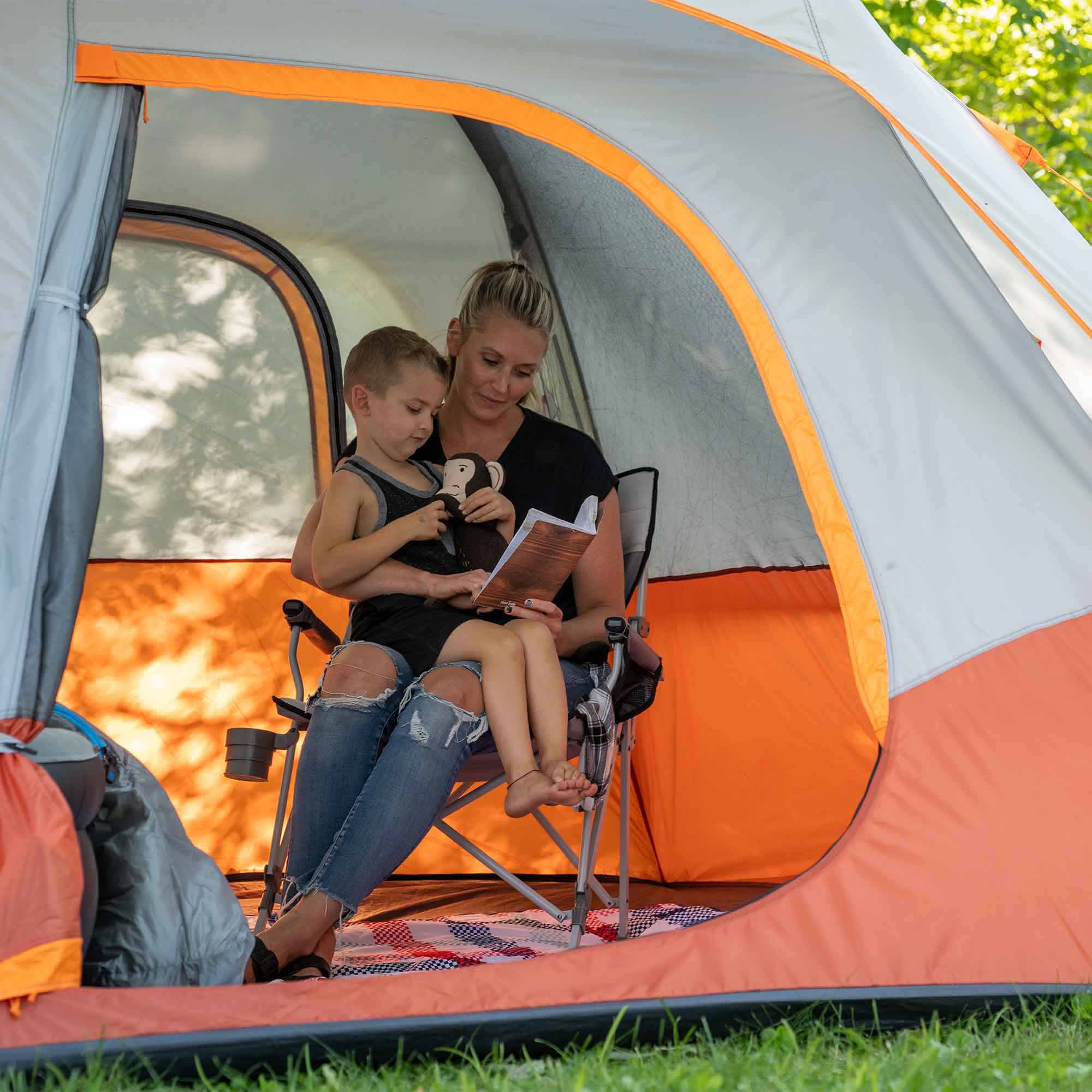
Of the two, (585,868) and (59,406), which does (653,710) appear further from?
(59,406)

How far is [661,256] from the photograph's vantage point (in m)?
2.91

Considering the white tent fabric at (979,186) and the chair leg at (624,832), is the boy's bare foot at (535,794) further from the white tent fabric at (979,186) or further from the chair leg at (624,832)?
the white tent fabric at (979,186)

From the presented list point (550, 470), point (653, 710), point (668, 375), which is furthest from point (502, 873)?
point (668, 375)

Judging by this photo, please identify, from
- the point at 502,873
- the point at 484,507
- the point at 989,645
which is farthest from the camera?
the point at 484,507

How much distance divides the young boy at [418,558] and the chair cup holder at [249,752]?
0.27 metres

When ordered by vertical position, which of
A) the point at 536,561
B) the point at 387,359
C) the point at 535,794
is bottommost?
the point at 535,794

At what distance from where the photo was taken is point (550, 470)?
270 cm

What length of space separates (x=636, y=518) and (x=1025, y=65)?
6298 mm

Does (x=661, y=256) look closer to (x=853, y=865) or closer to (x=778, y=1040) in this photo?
(x=853, y=865)

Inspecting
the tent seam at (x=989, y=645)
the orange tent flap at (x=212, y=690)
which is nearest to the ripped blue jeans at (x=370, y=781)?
the tent seam at (x=989, y=645)

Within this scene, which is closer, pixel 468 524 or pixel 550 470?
pixel 468 524

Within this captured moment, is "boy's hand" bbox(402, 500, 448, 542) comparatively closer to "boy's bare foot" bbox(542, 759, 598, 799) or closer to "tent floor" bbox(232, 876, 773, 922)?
"boy's bare foot" bbox(542, 759, 598, 799)

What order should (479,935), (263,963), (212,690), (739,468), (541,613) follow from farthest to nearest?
(212,690)
(739,468)
(479,935)
(541,613)
(263,963)

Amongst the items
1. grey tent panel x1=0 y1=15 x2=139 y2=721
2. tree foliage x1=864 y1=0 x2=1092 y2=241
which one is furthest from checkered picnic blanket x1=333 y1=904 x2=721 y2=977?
tree foliage x1=864 y1=0 x2=1092 y2=241
